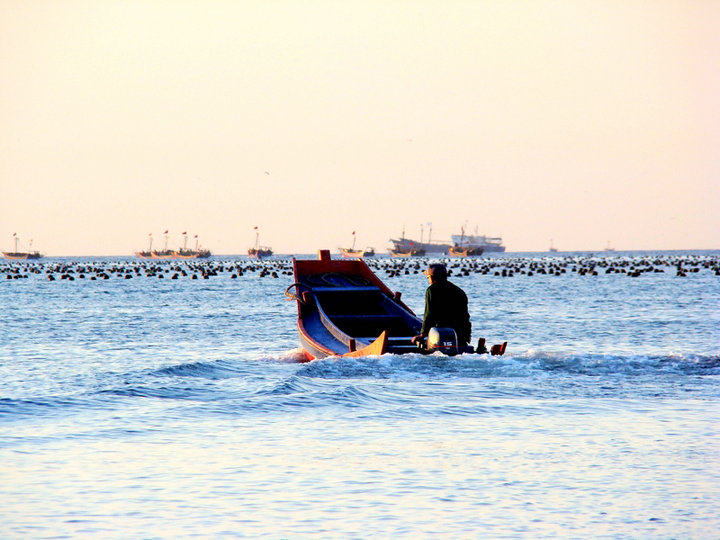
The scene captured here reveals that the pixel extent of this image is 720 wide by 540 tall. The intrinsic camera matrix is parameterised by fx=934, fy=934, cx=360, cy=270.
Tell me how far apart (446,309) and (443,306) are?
0.28 ft

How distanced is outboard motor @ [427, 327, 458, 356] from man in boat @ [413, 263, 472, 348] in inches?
8.2

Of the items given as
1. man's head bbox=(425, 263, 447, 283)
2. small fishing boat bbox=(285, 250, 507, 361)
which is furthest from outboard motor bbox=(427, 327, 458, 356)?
man's head bbox=(425, 263, 447, 283)

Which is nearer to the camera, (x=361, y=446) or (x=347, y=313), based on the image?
(x=361, y=446)

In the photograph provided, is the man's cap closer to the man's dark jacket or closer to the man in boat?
the man in boat

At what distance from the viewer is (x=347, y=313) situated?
870 inches

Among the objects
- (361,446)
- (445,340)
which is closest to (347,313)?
(445,340)

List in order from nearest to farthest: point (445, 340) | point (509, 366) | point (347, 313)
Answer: point (445, 340), point (509, 366), point (347, 313)

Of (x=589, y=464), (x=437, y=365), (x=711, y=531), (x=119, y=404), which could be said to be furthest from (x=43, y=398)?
(x=711, y=531)

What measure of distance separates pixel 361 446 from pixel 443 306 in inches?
241

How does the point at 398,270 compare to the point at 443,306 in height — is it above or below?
below

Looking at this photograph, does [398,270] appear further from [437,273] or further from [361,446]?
[361,446]

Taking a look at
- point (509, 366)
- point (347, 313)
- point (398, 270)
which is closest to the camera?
point (509, 366)

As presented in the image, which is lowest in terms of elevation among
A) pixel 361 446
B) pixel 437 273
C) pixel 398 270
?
pixel 361 446

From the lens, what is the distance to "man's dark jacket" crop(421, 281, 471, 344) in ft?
51.6
